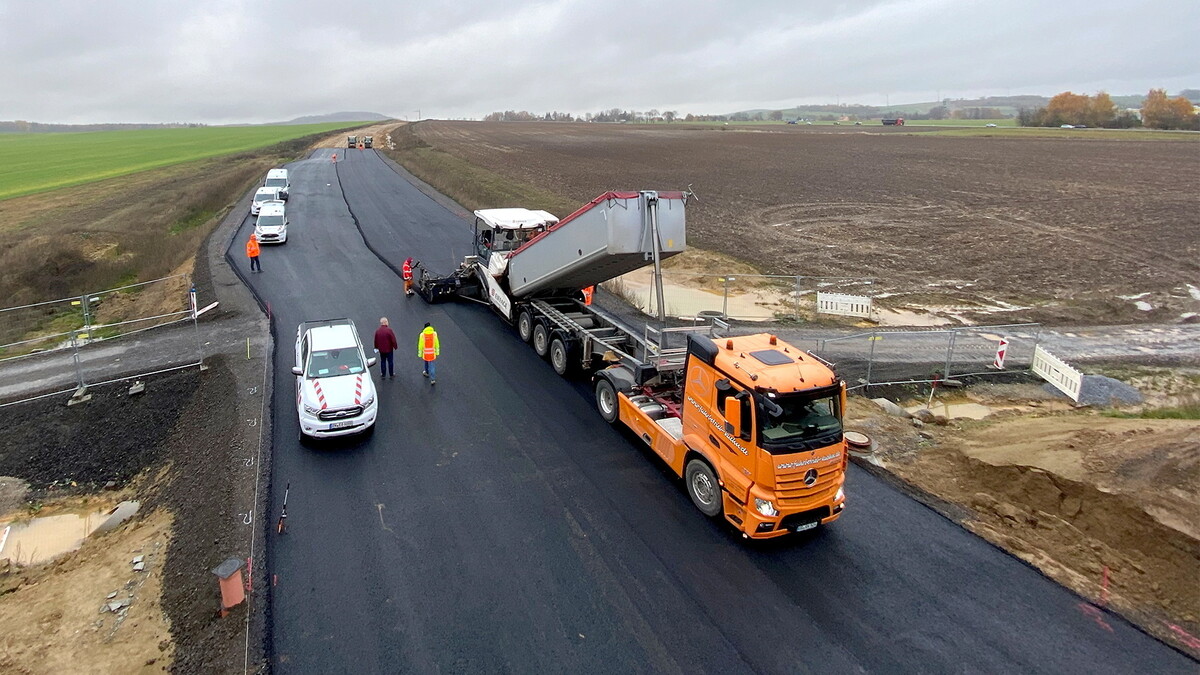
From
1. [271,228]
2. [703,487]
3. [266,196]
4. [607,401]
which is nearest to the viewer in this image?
[703,487]

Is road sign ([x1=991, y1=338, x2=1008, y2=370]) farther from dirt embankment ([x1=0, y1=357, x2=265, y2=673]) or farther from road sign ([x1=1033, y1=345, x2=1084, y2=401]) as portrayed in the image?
dirt embankment ([x1=0, y1=357, x2=265, y2=673])

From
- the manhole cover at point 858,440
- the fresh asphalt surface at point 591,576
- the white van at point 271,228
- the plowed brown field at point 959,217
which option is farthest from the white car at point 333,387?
the plowed brown field at point 959,217

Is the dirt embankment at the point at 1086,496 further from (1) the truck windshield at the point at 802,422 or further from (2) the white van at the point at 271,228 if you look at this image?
(2) the white van at the point at 271,228

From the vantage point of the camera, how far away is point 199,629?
24.8 ft

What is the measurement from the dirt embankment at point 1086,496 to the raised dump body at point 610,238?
5.35 metres

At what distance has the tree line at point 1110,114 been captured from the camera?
116m

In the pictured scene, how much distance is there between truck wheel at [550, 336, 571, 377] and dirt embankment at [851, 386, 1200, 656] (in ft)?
19.9

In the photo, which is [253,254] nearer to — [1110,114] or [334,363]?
[334,363]

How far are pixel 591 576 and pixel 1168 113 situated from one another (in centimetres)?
15420

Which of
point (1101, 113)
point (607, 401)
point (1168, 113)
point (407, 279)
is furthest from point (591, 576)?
point (1101, 113)

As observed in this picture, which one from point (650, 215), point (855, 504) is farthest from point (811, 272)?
point (855, 504)

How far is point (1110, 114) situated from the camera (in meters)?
130

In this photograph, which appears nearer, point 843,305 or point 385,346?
point 385,346

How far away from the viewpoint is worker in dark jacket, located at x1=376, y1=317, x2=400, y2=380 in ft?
46.4
